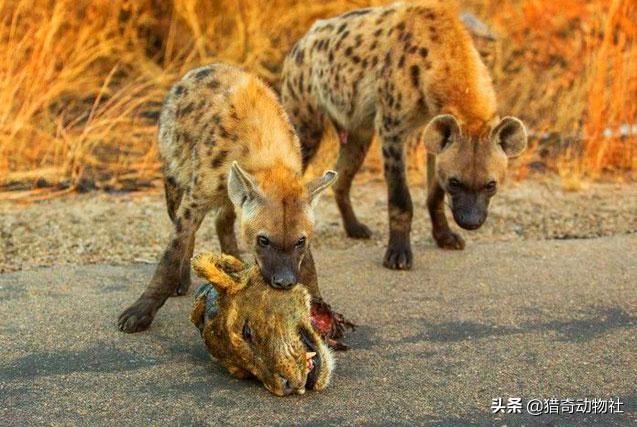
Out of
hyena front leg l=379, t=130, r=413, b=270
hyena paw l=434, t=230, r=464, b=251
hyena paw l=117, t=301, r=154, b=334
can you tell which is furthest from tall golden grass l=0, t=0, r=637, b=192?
hyena paw l=117, t=301, r=154, b=334

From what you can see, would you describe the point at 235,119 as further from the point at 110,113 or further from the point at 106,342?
the point at 110,113

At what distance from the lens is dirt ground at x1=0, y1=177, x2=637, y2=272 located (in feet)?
16.7

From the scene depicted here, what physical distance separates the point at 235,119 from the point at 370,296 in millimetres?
997

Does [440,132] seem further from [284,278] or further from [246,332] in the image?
[246,332]

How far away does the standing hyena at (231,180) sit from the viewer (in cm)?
346

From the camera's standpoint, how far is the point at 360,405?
3174mm

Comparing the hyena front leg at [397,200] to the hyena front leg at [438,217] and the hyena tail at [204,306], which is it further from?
the hyena tail at [204,306]

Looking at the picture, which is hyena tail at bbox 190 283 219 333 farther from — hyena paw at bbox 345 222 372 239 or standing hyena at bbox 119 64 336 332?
hyena paw at bbox 345 222 372 239

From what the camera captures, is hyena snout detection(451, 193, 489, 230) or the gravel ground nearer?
the gravel ground

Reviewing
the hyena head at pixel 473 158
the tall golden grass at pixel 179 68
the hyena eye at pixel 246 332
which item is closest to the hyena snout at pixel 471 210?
the hyena head at pixel 473 158

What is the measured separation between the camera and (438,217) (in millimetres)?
5340

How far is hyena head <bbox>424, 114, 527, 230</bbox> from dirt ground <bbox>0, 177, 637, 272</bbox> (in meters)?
0.75

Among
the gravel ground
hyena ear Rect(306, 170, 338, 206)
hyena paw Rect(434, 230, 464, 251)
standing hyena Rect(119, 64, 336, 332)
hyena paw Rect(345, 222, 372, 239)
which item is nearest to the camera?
the gravel ground

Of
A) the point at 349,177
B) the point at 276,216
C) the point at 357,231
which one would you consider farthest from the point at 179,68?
the point at 276,216
